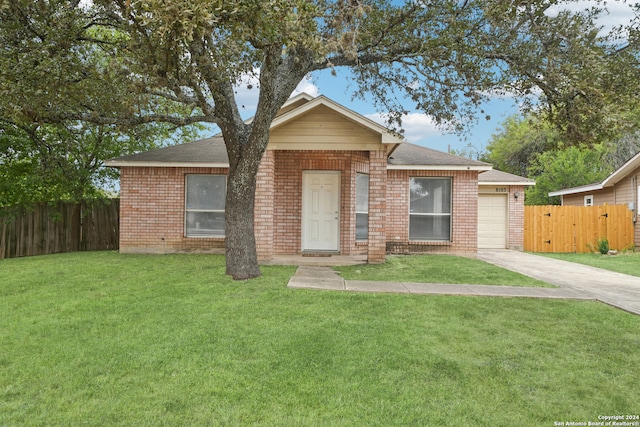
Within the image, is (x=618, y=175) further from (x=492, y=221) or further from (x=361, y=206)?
(x=361, y=206)

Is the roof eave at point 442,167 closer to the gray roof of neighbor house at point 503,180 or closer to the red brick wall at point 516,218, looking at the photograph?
the gray roof of neighbor house at point 503,180

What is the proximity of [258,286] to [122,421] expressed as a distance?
12.8 ft

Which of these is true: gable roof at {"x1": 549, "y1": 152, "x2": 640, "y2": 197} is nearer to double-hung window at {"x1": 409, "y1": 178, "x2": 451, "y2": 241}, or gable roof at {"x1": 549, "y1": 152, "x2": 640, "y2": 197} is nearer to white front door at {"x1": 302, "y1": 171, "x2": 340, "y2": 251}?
double-hung window at {"x1": 409, "y1": 178, "x2": 451, "y2": 241}

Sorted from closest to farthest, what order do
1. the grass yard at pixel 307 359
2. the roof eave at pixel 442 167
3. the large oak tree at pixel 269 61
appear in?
the grass yard at pixel 307 359 < the large oak tree at pixel 269 61 < the roof eave at pixel 442 167

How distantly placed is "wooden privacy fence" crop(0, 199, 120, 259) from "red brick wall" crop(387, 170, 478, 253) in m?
10.0

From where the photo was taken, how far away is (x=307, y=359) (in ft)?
11.8

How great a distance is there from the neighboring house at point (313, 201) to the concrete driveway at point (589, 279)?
1910 mm

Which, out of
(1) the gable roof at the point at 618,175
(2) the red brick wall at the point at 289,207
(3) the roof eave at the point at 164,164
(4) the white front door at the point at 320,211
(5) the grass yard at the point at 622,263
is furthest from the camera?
(1) the gable roof at the point at 618,175

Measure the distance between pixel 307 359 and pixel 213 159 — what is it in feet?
29.5

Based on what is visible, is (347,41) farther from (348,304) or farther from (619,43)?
(619,43)

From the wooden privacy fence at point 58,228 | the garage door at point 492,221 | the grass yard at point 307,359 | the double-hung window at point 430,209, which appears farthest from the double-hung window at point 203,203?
the garage door at point 492,221

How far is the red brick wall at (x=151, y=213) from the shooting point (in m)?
11.6

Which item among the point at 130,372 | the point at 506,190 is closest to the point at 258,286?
the point at 130,372

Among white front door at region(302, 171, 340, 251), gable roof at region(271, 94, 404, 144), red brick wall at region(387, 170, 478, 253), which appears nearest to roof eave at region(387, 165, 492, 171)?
red brick wall at region(387, 170, 478, 253)
